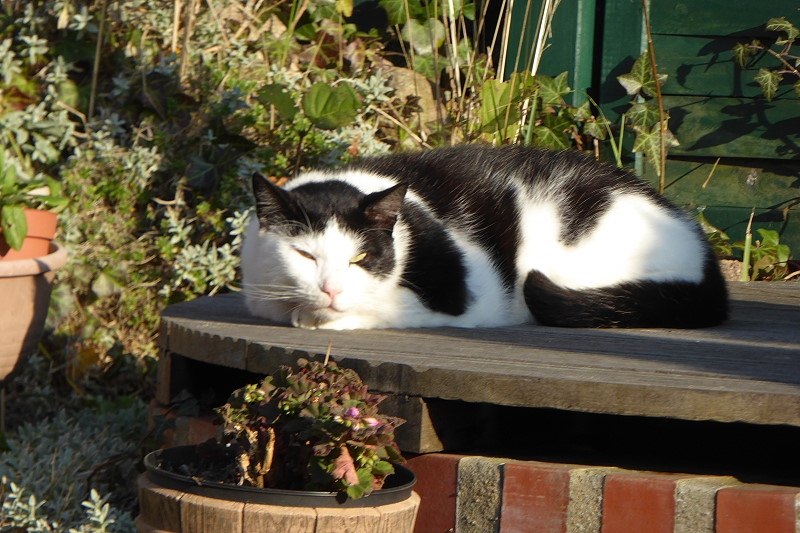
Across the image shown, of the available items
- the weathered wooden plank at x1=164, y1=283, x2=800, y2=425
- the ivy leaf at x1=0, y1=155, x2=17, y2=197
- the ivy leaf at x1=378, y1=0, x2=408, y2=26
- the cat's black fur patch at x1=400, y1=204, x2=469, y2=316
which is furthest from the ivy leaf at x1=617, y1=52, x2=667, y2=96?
the ivy leaf at x1=0, y1=155, x2=17, y2=197

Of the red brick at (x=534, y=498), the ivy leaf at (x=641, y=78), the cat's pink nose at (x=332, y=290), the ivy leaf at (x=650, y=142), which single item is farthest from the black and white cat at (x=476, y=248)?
the ivy leaf at (x=641, y=78)

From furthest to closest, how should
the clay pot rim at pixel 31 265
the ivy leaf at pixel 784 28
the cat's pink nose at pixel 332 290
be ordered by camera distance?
the ivy leaf at pixel 784 28 → the clay pot rim at pixel 31 265 → the cat's pink nose at pixel 332 290

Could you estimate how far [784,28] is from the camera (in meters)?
3.72

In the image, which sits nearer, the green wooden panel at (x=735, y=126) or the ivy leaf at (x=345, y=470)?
the ivy leaf at (x=345, y=470)

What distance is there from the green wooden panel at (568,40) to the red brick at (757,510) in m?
2.64

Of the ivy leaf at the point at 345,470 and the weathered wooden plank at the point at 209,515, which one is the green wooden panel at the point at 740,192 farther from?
the weathered wooden plank at the point at 209,515

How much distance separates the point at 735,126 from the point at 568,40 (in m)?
0.77

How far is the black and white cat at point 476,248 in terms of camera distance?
2.36 meters

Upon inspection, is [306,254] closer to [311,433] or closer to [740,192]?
[311,433]

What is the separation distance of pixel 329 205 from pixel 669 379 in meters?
0.99

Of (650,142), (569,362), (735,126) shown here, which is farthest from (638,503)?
(735,126)

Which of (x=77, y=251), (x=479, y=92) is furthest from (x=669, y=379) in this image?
(x=77, y=251)

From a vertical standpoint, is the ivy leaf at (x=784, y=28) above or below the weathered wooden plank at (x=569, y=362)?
above

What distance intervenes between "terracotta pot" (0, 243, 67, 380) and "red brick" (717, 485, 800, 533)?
2.24m
